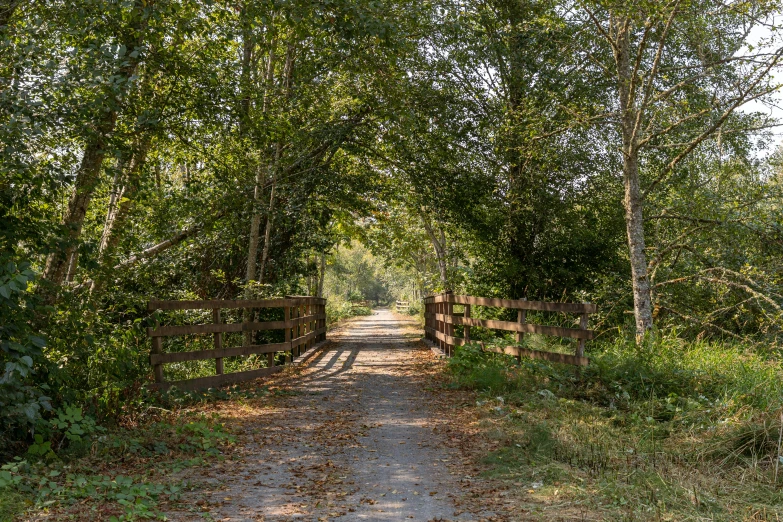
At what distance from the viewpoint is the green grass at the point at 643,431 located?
4508mm

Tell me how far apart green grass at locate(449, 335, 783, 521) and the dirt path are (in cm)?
60

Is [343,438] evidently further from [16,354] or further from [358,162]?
[358,162]

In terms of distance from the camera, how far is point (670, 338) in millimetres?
10438

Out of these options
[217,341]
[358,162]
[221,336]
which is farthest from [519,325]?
[358,162]

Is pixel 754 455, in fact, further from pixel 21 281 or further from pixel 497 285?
pixel 497 285

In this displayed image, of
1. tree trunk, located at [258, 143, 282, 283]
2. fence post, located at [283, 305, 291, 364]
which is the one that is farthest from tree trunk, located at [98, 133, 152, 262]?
tree trunk, located at [258, 143, 282, 283]

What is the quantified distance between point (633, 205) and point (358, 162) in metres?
8.96

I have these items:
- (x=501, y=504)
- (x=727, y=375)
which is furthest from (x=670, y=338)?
(x=501, y=504)

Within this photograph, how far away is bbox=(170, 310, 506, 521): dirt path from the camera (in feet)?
15.1

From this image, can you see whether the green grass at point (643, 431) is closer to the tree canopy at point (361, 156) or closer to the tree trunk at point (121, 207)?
the tree canopy at point (361, 156)

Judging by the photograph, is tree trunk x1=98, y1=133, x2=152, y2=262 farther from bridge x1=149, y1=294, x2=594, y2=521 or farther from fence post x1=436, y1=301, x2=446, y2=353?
fence post x1=436, y1=301, x2=446, y2=353

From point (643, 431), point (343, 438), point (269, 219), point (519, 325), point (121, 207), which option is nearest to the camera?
point (643, 431)

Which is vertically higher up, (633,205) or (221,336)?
(633,205)

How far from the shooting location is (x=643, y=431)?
647 centimetres
